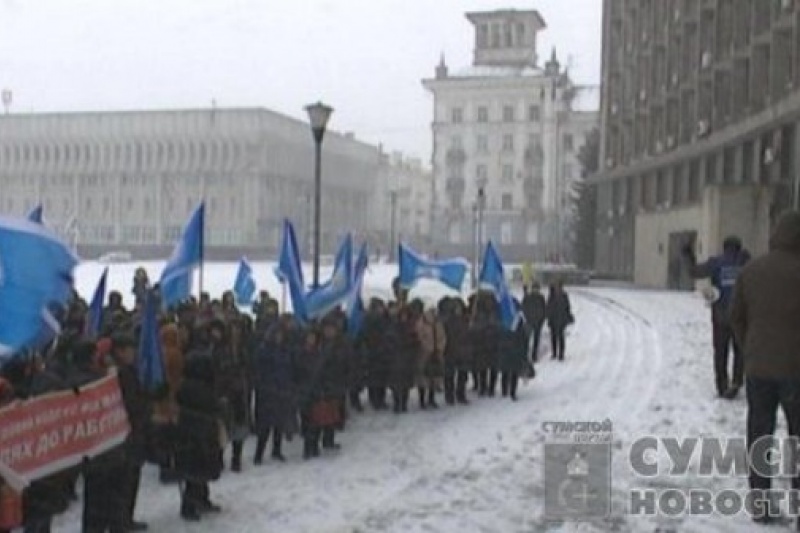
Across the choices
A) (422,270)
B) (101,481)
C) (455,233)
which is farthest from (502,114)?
(101,481)

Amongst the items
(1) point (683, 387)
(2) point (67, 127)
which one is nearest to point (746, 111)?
(1) point (683, 387)

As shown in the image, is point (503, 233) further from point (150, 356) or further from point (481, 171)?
point (150, 356)

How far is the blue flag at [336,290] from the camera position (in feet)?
46.6

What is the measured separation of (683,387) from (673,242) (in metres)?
29.2

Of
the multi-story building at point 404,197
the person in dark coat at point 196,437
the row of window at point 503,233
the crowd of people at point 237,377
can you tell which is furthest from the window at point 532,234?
the person in dark coat at point 196,437

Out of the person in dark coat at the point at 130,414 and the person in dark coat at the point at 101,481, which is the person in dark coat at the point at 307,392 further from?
the person in dark coat at the point at 101,481

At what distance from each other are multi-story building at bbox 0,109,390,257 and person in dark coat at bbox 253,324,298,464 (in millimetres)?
94468

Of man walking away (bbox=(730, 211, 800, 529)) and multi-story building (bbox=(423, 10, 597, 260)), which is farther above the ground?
multi-story building (bbox=(423, 10, 597, 260))

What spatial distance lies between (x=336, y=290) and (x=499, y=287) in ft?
12.8

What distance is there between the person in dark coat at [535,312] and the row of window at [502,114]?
93366mm

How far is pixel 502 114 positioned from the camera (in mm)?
114188

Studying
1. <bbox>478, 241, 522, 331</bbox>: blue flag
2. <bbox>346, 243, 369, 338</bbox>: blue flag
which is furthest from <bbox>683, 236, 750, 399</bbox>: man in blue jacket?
<bbox>346, 243, 369, 338</bbox>: blue flag

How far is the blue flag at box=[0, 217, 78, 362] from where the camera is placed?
732 cm

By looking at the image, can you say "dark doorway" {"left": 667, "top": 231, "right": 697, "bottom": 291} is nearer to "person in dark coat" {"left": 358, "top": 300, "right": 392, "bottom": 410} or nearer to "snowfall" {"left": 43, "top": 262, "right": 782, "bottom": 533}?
"snowfall" {"left": 43, "top": 262, "right": 782, "bottom": 533}
